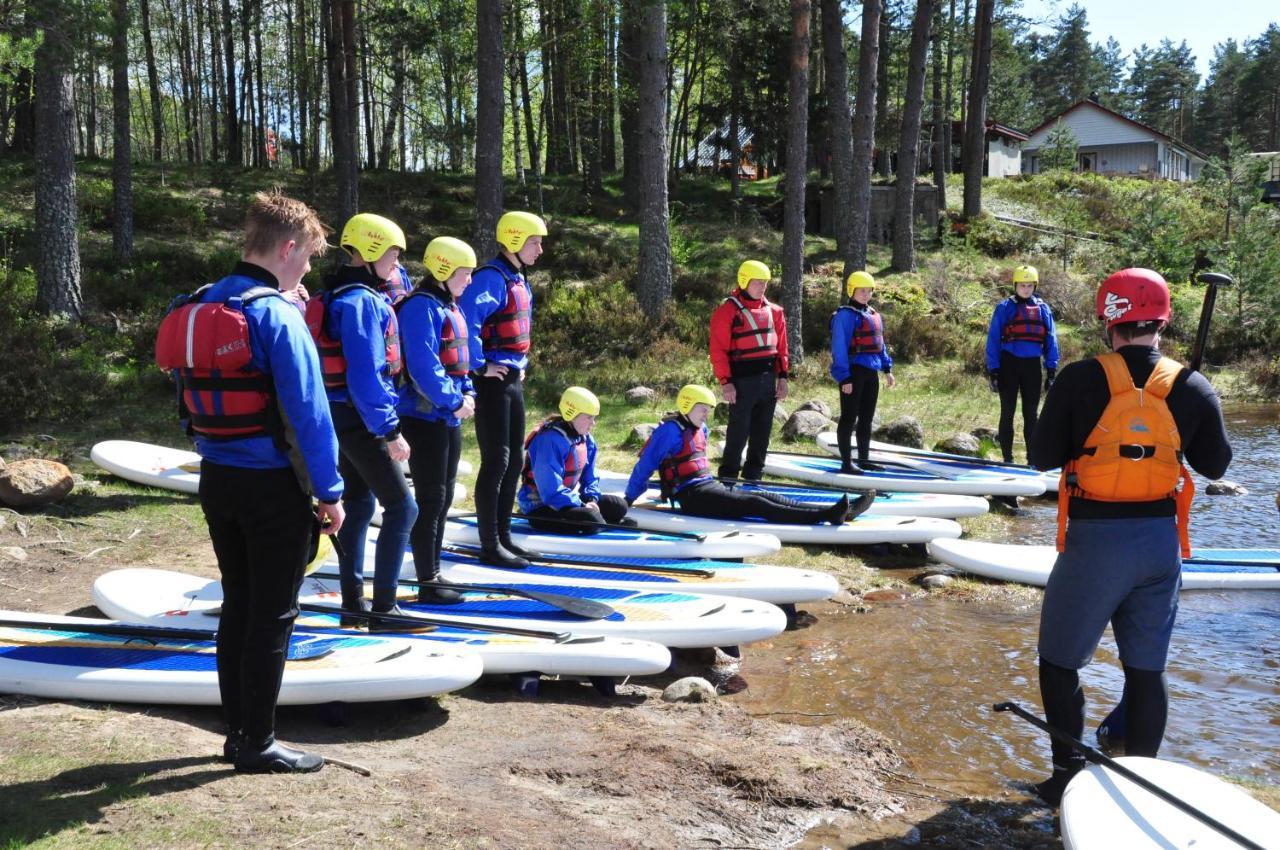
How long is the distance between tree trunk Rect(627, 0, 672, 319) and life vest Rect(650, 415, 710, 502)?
317 inches

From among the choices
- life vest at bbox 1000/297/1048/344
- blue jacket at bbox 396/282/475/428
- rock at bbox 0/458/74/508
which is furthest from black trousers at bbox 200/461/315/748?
life vest at bbox 1000/297/1048/344

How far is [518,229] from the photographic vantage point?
5.71 metres

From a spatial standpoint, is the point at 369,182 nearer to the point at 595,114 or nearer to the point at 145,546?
the point at 595,114

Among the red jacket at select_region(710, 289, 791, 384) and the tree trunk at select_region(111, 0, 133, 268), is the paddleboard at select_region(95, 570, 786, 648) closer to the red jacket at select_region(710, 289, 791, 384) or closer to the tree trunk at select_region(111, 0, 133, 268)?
the red jacket at select_region(710, 289, 791, 384)

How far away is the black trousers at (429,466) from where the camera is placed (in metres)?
4.96

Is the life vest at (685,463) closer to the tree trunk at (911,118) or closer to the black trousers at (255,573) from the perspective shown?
the black trousers at (255,573)

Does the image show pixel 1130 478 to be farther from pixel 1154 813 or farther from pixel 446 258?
pixel 446 258

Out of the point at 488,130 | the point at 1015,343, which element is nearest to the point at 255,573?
the point at 1015,343

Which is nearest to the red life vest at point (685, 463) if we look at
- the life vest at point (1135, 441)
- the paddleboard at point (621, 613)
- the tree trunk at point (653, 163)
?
the paddleboard at point (621, 613)

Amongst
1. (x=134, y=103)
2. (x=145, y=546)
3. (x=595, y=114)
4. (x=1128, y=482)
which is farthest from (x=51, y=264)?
(x=134, y=103)

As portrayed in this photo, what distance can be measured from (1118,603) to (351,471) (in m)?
3.24

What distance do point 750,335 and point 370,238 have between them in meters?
4.36

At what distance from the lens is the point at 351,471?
15.4ft

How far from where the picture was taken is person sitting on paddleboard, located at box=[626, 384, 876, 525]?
7.64 m
